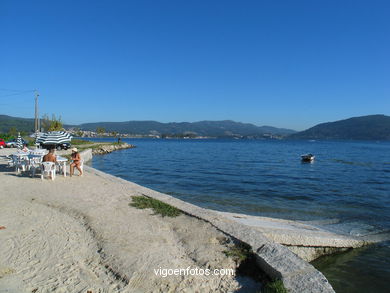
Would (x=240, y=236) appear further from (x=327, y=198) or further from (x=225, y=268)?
(x=327, y=198)

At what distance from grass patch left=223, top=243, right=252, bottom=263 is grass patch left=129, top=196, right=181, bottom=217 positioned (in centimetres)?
227

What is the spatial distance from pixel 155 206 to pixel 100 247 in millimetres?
2696

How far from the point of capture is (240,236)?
5.57 metres

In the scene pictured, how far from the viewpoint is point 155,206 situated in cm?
779

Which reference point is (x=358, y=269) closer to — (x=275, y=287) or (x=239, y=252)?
(x=239, y=252)

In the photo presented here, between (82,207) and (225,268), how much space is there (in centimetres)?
484

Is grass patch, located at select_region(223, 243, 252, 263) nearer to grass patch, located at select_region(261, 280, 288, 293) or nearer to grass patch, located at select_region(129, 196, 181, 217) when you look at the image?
grass patch, located at select_region(261, 280, 288, 293)

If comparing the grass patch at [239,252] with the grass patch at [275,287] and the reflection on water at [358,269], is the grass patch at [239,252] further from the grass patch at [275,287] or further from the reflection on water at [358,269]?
the reflection on water at [358,269]

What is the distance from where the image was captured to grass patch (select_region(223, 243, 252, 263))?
4.80 metres

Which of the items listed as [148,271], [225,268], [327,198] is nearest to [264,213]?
[327,198]

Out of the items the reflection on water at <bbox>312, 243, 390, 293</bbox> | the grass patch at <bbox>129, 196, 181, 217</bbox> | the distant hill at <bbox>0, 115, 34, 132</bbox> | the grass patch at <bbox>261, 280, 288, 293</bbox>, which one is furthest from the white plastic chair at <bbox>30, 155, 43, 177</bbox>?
the distant hill at <bbox>0, 115, 34, 132</bbox>

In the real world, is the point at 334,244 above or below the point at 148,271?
below

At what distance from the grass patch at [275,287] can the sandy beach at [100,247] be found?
1.54 feet

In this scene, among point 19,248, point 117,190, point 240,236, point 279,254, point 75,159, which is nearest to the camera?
point 279,254
